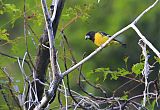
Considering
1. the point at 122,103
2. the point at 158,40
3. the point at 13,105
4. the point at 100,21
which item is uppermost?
the point at 100,21

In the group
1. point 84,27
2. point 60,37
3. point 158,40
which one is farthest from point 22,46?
point 158,40

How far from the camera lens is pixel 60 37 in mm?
1571

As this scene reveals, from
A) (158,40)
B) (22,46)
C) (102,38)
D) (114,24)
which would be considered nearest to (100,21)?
(114,24)

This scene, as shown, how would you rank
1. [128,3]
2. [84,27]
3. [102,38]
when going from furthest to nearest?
[128,3], [84,27], [102,38]

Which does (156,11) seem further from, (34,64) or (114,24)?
(34,64)

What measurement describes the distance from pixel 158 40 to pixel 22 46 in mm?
3037

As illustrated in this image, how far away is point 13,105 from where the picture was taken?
5.19 ft

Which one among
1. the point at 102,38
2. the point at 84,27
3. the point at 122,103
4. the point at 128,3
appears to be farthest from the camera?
the point at 128,3

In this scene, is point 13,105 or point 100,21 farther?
point 100,21

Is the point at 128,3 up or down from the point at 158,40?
up

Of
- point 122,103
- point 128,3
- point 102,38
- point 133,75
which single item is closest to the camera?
point 122,103

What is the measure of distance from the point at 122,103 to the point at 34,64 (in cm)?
25

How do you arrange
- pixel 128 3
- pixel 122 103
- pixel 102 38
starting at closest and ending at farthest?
pixel 122 103, pixel 102 38, pixel 128 3

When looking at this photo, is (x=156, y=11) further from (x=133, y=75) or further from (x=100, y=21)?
(x=133, y=75)
